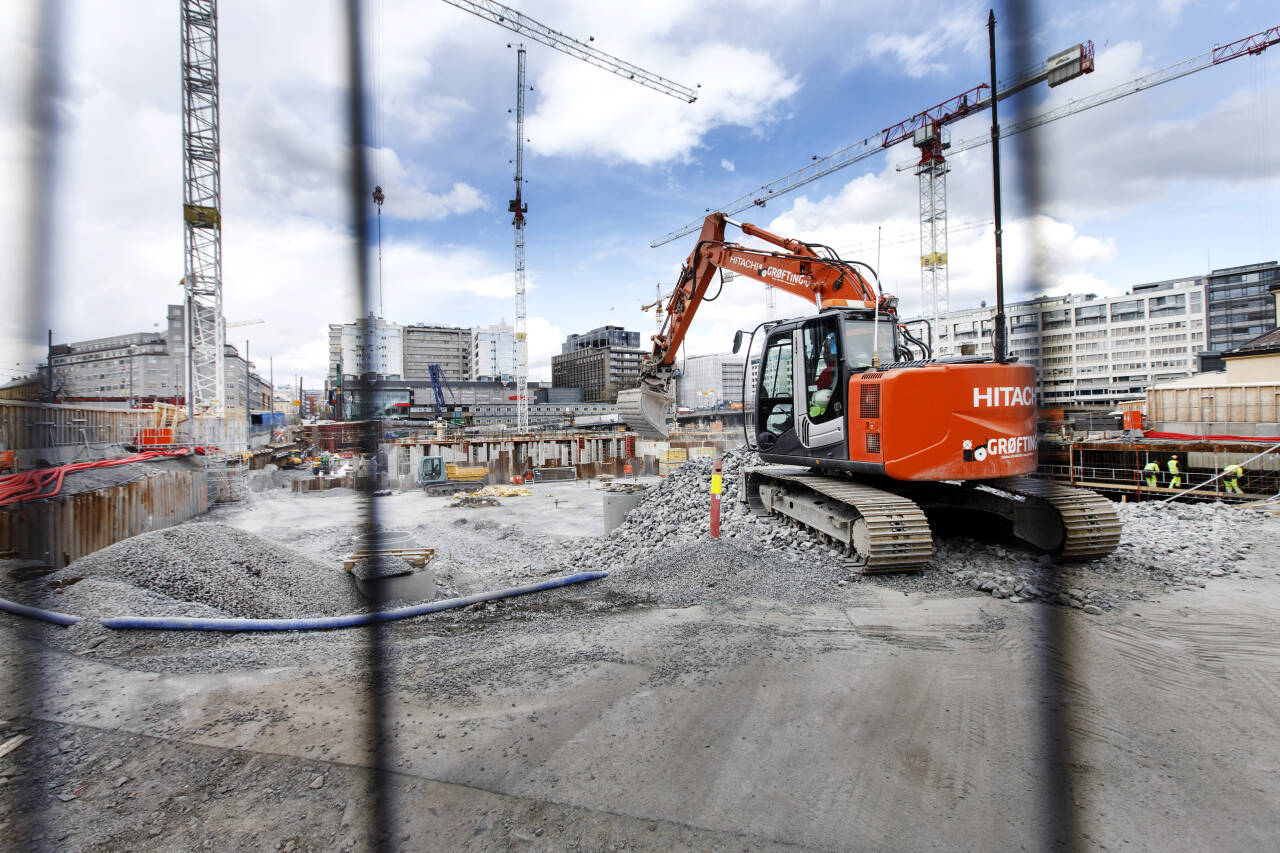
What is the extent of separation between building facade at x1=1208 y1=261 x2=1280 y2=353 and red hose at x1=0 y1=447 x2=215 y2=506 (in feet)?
248

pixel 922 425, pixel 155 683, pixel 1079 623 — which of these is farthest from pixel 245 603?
pixel 1079 623

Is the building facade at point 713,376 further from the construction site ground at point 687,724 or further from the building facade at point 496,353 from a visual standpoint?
the construction site ground at point 687,724

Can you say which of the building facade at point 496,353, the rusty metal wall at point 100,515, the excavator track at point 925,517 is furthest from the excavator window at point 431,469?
the building facade at point 496,353

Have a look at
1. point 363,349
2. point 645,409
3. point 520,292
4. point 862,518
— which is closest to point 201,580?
point 363,349

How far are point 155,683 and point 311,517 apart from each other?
15.6 meters

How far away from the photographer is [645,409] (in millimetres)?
12211

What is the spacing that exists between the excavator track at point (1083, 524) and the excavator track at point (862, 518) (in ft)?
3.56

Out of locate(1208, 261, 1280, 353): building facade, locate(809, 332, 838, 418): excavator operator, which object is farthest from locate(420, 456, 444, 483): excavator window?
locate(1208, 261, 1280, 353): building facade

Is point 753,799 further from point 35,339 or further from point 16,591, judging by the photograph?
point 16,591

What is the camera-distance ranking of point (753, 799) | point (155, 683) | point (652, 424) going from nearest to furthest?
point (753, 799) < point (155, 683) < point (652, 424)

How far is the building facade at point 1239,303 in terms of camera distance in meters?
54.7

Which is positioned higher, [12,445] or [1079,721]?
[12,445]

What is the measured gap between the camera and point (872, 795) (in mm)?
2939

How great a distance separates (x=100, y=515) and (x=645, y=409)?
33.5 feet
